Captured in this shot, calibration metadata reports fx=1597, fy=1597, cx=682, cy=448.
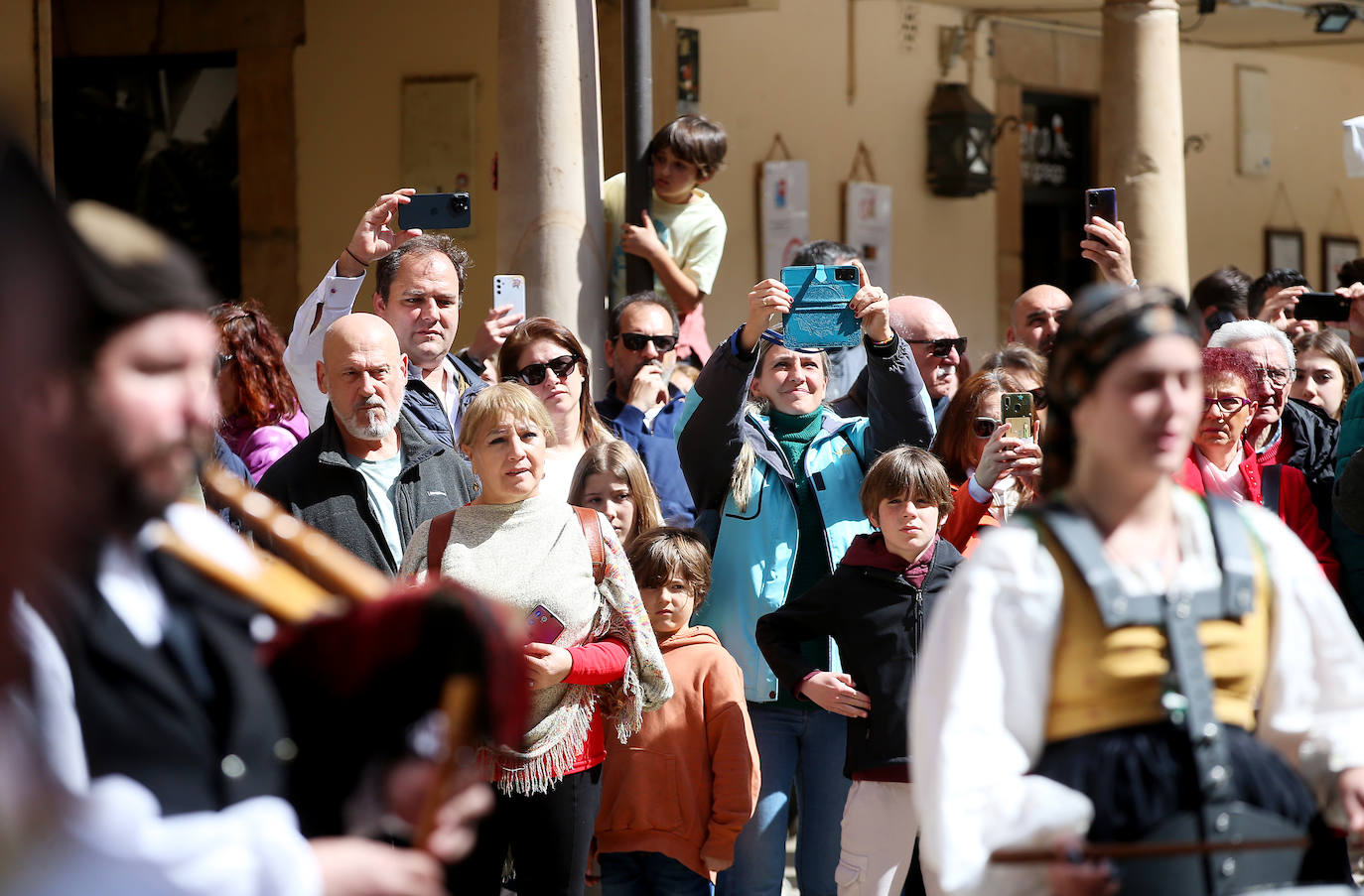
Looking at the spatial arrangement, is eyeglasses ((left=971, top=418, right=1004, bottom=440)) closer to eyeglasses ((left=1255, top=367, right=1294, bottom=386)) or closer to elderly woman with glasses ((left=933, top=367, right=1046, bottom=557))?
elderly woman with glasses ((left=933, top=367, right=1046, bottom=557))

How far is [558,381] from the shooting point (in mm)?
4840

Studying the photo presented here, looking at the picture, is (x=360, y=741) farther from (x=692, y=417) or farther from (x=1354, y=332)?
(x=1354, y=332)

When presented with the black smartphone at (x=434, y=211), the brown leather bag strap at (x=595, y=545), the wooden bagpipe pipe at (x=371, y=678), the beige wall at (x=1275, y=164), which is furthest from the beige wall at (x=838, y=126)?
the wooden bagpipe pipe at (x=371, y=678)

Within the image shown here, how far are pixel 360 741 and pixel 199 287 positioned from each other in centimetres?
57

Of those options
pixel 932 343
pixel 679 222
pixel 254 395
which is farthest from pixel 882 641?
pixel 679 222

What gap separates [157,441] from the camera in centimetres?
175

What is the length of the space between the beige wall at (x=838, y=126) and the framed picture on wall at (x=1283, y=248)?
3055 mm

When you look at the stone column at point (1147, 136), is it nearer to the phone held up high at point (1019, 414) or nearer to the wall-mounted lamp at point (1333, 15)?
the wall-mounted lamp at point (1333, 15)

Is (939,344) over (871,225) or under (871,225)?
under

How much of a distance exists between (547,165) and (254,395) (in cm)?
168

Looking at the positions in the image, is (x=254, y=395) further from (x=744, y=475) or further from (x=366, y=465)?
(x=744, y=475)

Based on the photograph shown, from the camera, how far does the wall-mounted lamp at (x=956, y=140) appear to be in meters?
10.9

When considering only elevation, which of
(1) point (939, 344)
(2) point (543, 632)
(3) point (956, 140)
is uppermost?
(3) point (956, 140)

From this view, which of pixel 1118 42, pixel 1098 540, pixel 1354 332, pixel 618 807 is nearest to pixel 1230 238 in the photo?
pixel 1118 42
